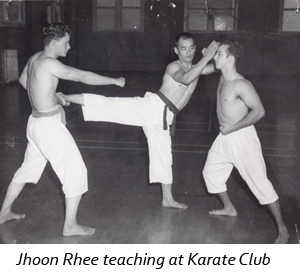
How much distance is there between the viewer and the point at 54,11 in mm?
18500

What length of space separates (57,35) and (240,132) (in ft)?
5.29

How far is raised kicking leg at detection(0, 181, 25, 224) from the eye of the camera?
367cm

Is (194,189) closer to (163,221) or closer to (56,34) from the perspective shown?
(163,221)

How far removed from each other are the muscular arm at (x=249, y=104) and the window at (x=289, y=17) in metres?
17.6

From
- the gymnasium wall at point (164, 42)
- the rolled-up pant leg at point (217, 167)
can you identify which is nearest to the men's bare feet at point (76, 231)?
the rolled-up pant leg at point (217, 167)

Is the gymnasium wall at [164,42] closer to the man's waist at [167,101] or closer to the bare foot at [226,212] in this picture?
the man's waist at [167,101]

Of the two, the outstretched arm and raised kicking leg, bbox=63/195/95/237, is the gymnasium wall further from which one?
raised kicking leg, bbox=63/195/95/237

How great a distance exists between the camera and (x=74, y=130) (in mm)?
7930

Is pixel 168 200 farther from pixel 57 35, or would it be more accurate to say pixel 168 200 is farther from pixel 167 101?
pixel 57 35

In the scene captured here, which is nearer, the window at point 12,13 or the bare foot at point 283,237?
the bare foot at point 283,237

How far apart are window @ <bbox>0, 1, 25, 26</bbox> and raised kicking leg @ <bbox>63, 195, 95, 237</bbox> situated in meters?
13.7

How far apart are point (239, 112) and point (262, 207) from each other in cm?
120

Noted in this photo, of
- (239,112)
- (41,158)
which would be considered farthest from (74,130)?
(239,112)

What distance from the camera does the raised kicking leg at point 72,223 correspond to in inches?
137
